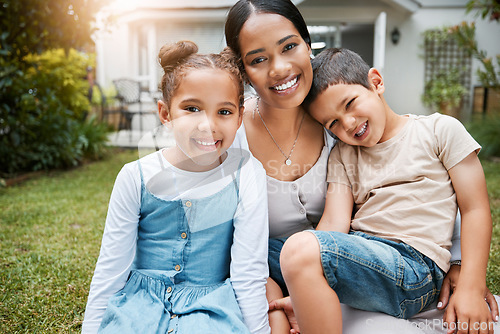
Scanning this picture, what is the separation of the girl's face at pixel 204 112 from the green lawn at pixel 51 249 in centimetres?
90

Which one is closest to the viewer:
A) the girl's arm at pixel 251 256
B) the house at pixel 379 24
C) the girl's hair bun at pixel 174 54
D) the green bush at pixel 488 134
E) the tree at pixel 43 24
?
the girl's arm at pixel 251 256

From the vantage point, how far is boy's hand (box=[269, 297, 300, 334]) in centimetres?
145

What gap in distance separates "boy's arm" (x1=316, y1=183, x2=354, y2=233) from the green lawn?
0.86m

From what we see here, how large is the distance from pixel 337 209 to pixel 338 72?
531 millimetres

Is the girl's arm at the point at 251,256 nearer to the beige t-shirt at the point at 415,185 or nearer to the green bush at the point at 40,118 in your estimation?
the beige t-shirt at the point at 415,185

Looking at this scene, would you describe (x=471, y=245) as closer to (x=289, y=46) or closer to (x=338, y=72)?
(x=338, y=72)

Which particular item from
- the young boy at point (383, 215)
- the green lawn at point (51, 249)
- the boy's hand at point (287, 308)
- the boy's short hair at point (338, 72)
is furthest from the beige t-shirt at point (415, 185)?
the green lawn at point (51, 249)

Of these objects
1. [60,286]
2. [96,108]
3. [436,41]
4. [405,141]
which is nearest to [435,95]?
[436,41]

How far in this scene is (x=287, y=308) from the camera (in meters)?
1.47

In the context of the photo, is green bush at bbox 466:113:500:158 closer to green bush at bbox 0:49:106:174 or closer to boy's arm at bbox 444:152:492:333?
boy's arm at bbox 444:152:492:333

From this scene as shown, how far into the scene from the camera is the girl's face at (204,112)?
1.41 m

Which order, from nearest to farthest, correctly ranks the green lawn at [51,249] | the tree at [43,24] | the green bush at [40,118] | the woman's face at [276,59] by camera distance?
the woman's face at [276,59] < the green lawn at [51,249] < the tree at [43,24] < the green bush at [40,118]

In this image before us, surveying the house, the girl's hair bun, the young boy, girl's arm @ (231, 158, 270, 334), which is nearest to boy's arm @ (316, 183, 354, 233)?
the young boy

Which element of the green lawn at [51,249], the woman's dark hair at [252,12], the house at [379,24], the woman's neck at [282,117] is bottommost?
the green lawn at [51,249]
